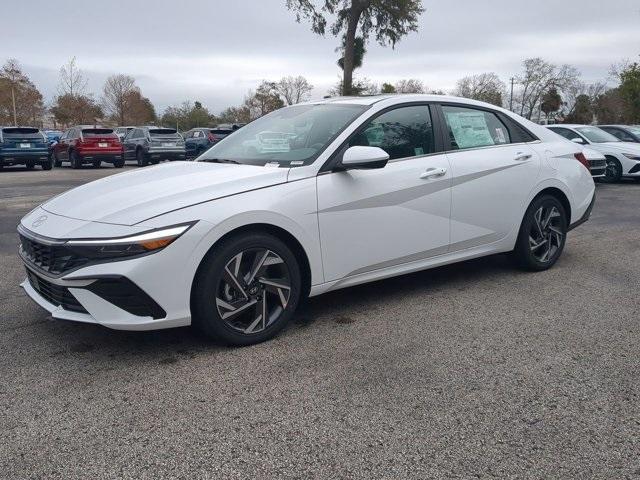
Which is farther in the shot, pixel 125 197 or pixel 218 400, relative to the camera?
pixel 125 197

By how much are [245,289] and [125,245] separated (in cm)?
76

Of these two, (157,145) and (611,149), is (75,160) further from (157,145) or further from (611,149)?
(611,149)

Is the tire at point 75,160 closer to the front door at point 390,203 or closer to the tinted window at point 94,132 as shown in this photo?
the tinted window at point 94,132

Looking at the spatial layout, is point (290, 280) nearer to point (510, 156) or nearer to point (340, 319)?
point (340, 319)

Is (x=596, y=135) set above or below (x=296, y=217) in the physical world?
above

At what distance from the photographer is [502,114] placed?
5223 mm

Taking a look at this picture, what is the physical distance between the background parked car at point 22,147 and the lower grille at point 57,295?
18314mm

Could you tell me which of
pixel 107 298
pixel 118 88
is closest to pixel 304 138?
pixel 107 298

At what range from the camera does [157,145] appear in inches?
873

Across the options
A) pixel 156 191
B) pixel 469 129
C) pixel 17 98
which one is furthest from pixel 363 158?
pixel 17 98

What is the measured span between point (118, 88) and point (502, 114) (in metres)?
56.2

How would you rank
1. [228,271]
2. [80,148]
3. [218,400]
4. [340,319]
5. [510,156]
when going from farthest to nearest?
1. [80,148]
2. [510,156]
3. [340,319]
4. [228,271]
5. [218,400]

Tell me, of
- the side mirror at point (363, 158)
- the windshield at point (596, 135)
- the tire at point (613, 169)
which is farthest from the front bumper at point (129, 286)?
the windshield at point (596, 135)

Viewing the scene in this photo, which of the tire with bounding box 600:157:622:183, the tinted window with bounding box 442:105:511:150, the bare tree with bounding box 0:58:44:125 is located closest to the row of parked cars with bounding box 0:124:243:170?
the tire with bounding box 600:157:622:183
